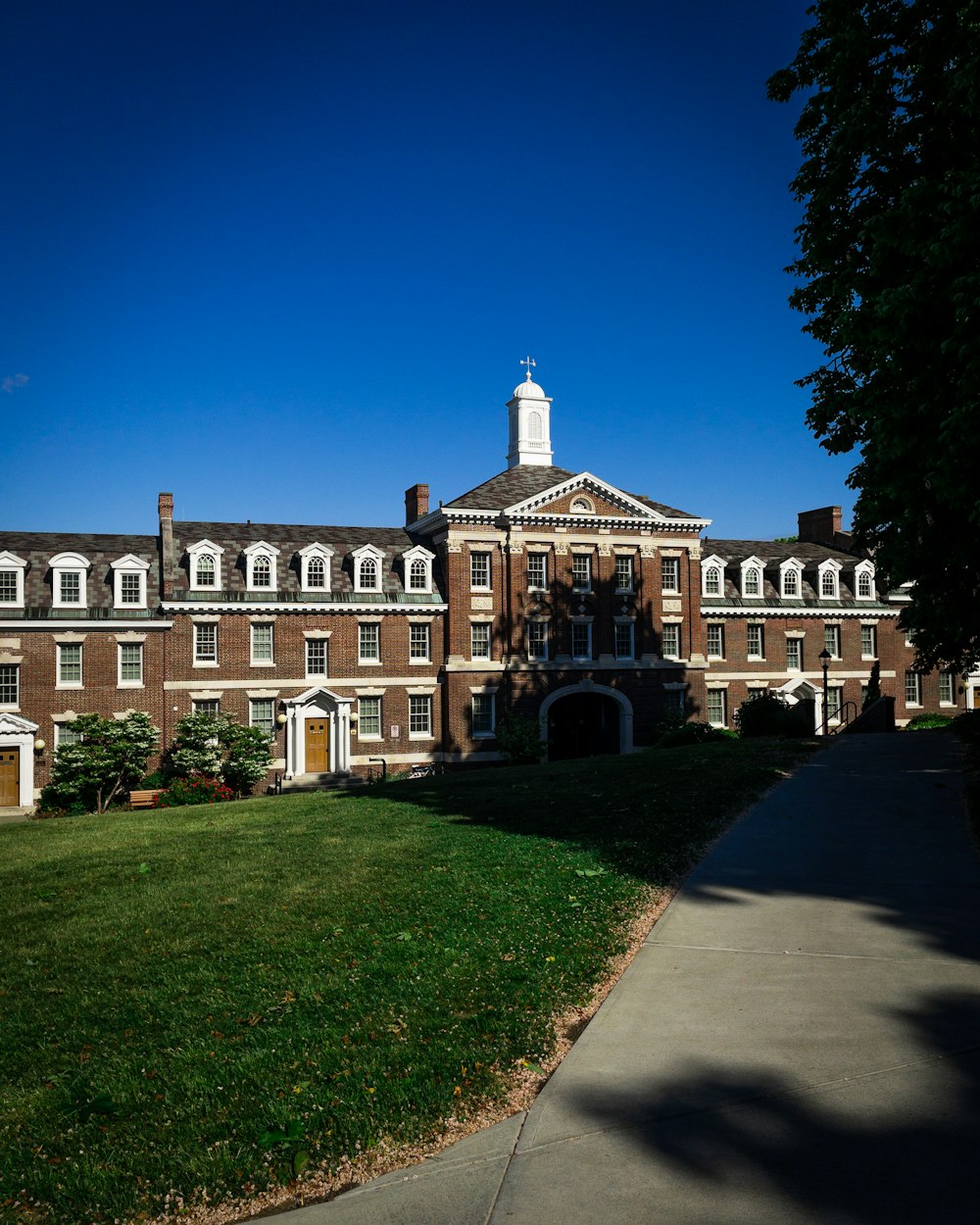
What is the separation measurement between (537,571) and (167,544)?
16448 millimetres

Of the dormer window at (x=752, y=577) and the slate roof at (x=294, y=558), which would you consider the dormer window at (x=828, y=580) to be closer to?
the dormer window at (x=752, y=577)

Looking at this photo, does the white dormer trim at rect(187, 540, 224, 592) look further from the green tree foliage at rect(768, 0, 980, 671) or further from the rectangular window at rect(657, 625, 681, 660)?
the green tree foliage at rect(768, 0, 980, 671)

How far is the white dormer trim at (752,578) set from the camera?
5097 cm

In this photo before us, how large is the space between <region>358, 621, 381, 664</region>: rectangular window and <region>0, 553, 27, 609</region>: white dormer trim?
13.7 m

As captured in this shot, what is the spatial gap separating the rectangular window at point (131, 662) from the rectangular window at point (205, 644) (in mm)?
2172

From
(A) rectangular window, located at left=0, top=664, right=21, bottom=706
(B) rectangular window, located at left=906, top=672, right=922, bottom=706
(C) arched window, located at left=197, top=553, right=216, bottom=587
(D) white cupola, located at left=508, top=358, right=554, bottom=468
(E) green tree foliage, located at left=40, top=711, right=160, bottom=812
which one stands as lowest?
(E) green tree foliage, located at left=40, top=711, right=160, bottom=812

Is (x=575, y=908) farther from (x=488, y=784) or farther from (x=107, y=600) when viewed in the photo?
(x=107, y=600)

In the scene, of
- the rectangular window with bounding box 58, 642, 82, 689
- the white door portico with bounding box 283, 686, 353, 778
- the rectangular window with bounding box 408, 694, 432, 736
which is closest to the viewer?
the rectangular window with bounding box 58, 642, 82, 689

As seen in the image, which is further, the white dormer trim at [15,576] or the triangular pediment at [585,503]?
the triangular pediment at [585,503]

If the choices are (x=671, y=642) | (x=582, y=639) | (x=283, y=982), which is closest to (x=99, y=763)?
(x=582, y=639)

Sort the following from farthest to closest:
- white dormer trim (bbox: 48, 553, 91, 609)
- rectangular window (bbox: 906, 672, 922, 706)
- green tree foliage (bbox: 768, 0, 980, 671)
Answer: rectangular window (bbox: 906, 672, 922, 706) → white dormer trim (bbox: 48, 553, 91, 609) → green tree foliage (bbox: 768, 0, 980, 671)

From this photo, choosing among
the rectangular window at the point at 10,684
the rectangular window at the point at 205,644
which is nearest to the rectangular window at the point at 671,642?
the rectangular window at the point at 205,644

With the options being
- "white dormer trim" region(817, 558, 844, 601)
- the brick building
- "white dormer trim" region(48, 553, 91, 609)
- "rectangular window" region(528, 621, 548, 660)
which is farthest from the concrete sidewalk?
"white dormer trim" region(817, 558, 844, 601)

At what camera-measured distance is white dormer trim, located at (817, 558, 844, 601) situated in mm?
52469
